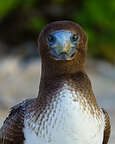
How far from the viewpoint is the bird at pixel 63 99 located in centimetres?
368

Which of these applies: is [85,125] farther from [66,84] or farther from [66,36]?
[66,36]

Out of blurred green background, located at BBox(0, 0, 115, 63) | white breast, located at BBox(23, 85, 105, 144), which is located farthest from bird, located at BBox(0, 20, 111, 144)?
blurred green background, located at BBox(0, 0, 115, 63)

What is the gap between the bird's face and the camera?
11.9 feet

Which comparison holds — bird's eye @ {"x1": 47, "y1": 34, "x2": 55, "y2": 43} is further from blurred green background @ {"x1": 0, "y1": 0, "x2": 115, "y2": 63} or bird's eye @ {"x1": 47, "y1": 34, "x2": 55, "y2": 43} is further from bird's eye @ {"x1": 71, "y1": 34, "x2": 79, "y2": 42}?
blurred green background @ {"x1": 0, "y1": 0, "x2": 115, "y2": 63}

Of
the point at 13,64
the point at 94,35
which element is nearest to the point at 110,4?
the point at 94,35

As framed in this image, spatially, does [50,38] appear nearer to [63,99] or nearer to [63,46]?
[63,46]

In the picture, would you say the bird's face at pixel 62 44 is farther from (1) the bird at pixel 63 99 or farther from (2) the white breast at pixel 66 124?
(2) the white breast at pixel 66 124

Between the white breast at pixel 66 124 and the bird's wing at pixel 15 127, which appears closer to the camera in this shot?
the white breast at pixel 66 124

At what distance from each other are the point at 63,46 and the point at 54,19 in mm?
5704

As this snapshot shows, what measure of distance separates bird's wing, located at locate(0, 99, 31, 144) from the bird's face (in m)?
0.54

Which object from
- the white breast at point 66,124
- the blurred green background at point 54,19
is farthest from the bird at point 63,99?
Answer: the blurred green background at point 54,19

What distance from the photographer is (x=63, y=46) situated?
362cm

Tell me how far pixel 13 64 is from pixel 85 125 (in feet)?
16.5

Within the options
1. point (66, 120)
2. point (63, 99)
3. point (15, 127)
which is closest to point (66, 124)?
point (66, 120)
